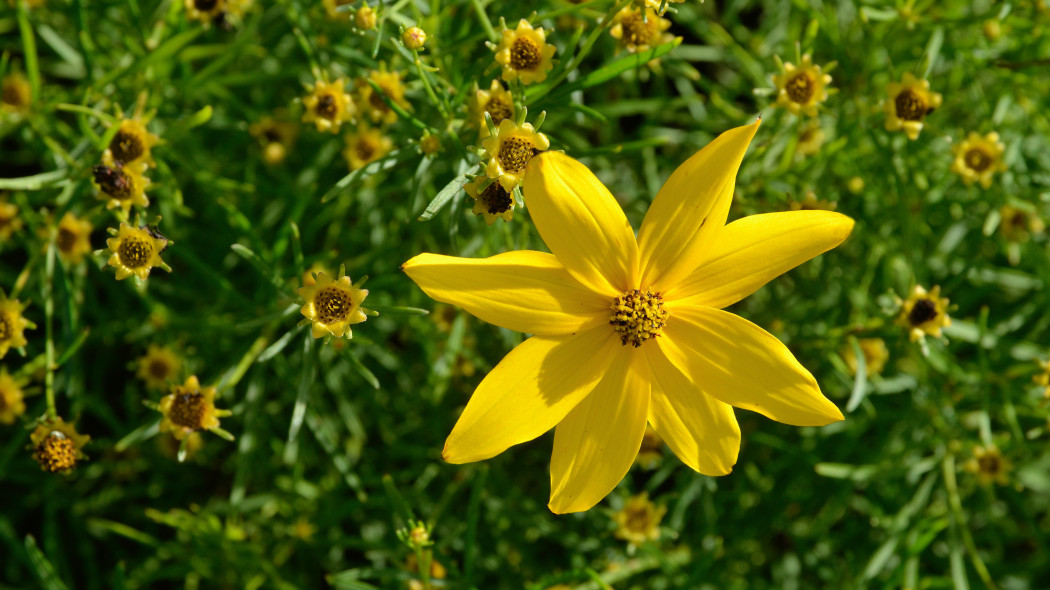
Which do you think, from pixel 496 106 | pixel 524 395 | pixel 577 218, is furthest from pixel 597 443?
pixel 496 106

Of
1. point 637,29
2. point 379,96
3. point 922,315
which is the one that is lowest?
point 922,315

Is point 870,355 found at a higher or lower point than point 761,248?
lower

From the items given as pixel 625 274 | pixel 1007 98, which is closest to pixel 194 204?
pixel 625 274

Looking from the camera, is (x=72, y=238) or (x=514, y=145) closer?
(x=514, y=145)

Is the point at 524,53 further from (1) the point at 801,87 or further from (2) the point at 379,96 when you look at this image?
(1) the point at 801,87

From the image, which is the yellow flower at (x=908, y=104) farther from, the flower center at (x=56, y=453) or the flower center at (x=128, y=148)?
the flower center at (x=56, y=453)

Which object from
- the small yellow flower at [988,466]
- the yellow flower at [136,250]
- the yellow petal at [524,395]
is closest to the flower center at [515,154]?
the yellow petal at [524,395]
